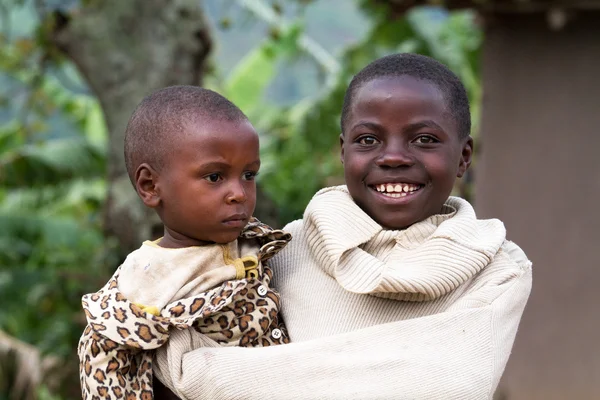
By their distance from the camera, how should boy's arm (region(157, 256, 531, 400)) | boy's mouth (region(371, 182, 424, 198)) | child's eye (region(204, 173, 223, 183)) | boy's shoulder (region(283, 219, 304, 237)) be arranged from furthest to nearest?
1. boy's shoulder (region(283, 219, 304, 237))
2. boy's mouth (region(371, 182, 424, 198))
3. child's eye (region(204, 173, 223, 183))
4. boy's arm (region(157, 256, 531, 400))

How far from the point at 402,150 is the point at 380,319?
421 millimetres

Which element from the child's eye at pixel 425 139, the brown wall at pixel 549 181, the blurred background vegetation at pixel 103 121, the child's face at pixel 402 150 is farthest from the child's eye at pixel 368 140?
the brown wall at pixel 549 181

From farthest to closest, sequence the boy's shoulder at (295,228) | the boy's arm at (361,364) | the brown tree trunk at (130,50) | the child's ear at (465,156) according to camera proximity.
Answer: the brown tree trunk at (130,50) → the boy's shoulder at (295,228) → the child's ear at (465,156) → the boy's arm at (361,364)

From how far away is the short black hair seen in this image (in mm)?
2365

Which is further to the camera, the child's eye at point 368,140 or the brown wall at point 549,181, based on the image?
the brown wall at point 549,181

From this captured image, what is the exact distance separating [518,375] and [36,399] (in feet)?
12.2

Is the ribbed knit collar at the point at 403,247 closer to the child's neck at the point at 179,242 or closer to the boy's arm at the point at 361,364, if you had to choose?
the boy's arm at the point at 361,364

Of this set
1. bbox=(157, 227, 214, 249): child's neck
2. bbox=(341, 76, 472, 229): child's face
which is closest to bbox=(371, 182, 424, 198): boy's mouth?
bbox=(341, 76, 472, 229): child's face

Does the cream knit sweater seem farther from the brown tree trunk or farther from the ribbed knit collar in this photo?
the brown tree trunk

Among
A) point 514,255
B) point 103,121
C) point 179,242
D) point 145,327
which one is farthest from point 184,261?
point 103,121

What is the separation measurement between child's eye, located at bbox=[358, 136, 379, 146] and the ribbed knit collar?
6.2 inches

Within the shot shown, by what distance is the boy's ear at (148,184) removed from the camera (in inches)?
90.4

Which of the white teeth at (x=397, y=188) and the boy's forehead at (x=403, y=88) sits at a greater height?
the boy's forehead at (x=403, y=88)

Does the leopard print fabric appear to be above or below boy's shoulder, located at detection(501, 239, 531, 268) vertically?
below
